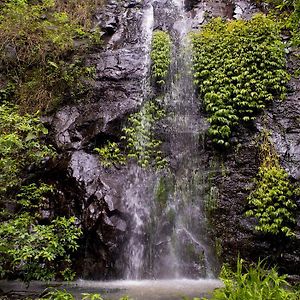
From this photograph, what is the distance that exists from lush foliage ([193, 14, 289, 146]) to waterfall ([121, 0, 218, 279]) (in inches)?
16.4

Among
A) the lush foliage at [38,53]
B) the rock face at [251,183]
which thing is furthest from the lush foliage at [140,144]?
the lush foliage at [38,53]

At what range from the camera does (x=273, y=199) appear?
6391 millimetres

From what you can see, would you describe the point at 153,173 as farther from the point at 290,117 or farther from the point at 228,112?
the point at 290,117

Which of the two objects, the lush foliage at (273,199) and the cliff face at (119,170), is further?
the cliff face at (119,170)

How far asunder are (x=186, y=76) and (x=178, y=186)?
3070 millimetres

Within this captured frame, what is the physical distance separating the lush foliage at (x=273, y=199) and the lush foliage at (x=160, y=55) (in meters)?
3.46

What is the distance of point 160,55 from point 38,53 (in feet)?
11.1

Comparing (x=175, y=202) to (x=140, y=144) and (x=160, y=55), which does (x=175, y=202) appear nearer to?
(x=140, y=144)

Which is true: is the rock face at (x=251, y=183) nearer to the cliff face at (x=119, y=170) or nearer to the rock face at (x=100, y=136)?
the cliff face at (x=119, y=170)

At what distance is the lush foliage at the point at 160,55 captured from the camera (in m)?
8.78

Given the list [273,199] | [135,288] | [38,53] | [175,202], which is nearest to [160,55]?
[38,53]

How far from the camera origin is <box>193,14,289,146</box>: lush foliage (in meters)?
7.59

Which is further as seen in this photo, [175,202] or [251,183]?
[175,202]

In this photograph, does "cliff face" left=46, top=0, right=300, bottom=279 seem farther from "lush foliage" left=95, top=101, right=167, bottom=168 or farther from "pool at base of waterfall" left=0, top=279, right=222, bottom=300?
"pool at base of waterfall" left=0, top=279, right=222, bottom=300
